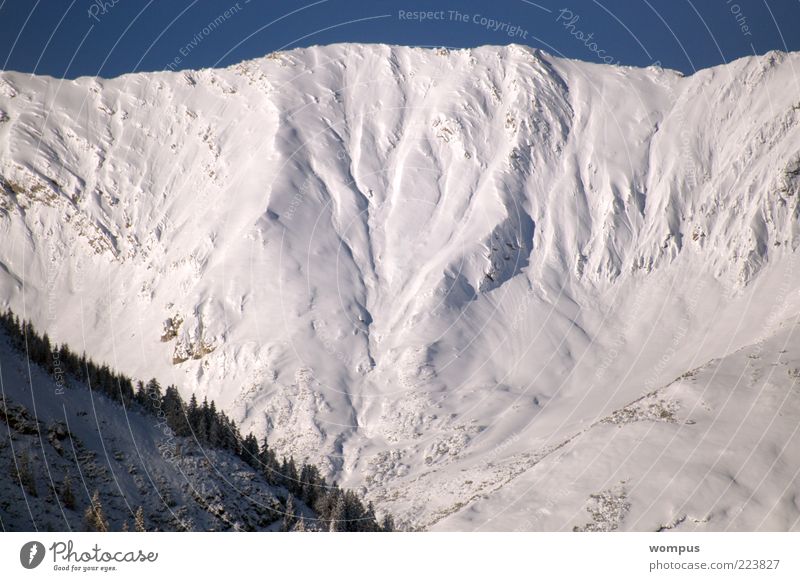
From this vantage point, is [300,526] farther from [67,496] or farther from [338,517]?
[67,496]

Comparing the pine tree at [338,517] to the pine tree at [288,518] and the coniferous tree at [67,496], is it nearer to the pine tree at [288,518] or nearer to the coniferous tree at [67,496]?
the pine tree at [288,518]

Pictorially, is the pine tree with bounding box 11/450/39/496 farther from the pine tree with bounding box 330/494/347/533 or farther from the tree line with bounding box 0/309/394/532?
the pine tree with bounding box 330/494/347/533

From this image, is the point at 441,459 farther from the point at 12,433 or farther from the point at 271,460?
the point at 12,433

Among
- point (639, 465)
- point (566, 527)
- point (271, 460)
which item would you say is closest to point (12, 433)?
point (271, 460)

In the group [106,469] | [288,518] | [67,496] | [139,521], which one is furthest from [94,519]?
[288,518]
